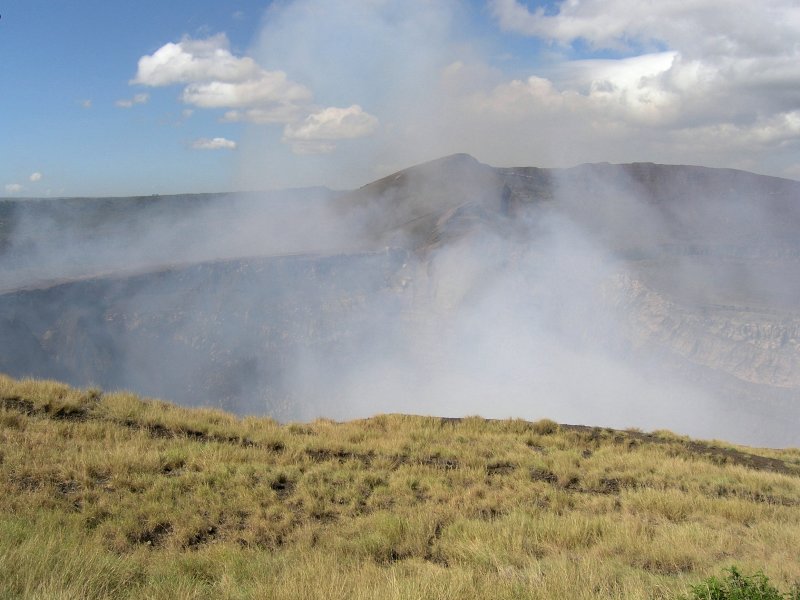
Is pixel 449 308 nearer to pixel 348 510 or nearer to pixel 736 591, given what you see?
pixel 348 510

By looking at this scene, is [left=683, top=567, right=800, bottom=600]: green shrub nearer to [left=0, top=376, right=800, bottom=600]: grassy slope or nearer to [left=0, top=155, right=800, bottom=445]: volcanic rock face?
[left=0, top=376, right=800, bottom=600]: grassy slope

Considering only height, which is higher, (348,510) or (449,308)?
(449,308)

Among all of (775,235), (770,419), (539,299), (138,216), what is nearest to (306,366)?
(539,299)

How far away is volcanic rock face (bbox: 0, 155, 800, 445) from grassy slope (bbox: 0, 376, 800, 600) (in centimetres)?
1938

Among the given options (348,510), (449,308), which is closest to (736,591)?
(348,510)

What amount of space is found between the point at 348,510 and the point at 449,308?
93.5ft

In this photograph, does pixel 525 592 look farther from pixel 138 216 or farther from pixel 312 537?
pixel 138 216

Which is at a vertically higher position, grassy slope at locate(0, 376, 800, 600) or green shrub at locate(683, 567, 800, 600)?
green shrub at locate(683, 567, 800, 600)

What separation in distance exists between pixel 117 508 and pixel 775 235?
40.3 m

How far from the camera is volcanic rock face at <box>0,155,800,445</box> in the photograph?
2847cm

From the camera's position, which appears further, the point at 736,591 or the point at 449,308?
the point at 449,308

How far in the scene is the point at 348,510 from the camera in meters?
6.39

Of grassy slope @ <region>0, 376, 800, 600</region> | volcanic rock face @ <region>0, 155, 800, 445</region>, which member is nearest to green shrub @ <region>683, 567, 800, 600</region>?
grassy slope @ <region>0, 376, 800, 600</region>

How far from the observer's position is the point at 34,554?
3.86 m
